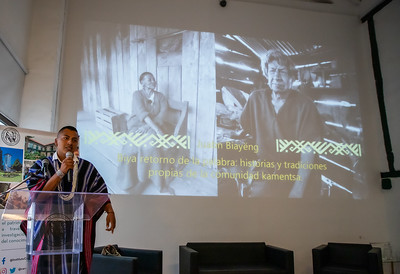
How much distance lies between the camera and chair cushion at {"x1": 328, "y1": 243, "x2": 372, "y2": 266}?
14.6 ft

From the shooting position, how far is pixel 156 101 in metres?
4.73

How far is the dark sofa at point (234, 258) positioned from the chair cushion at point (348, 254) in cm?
83

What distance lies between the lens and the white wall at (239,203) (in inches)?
175

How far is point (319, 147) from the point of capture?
5133mm

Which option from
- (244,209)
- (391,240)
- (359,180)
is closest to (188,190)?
(244,209)

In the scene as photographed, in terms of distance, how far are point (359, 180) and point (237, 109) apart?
2104mm

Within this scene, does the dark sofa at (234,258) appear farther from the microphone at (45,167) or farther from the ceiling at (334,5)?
the ceiling at (334,5)

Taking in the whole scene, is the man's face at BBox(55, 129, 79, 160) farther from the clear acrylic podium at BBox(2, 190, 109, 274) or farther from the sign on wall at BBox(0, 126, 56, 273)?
the sign on wall at BBox(0, 126, 56, 273)

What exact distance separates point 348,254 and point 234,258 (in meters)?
1.49

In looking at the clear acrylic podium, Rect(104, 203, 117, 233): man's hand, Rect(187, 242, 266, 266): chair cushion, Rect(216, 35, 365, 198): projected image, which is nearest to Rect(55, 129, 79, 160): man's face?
Rect(104, 203, 117, 233): man's hand

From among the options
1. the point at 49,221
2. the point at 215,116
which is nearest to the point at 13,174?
the point at 49,221

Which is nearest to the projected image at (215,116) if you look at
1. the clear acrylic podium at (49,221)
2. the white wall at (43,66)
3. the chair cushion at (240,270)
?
the white wall at (43,66)

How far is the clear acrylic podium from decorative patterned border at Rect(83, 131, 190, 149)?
8.14ft

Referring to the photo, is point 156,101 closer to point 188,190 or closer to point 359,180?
point 188,190
